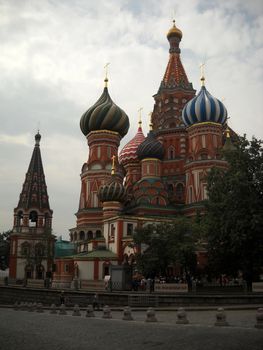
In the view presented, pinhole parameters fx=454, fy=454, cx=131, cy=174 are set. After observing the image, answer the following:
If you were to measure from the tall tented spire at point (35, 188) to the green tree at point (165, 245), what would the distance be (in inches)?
1062

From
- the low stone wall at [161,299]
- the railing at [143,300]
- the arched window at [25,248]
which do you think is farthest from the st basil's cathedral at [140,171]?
the railing at [143,300]

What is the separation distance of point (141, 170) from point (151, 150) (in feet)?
9.49

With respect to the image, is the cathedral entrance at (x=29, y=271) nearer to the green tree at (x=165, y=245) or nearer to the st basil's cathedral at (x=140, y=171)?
the st basil's cathedral at (x=140, y=171)

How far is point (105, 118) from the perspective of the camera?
175 feet

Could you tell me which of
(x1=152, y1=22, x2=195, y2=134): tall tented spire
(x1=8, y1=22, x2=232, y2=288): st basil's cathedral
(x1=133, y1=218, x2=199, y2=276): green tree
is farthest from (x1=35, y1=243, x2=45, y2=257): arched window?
(x1=133, y1=218, x2=199, y2=276): green tree

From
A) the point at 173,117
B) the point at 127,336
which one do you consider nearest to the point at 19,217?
the point at 173,117

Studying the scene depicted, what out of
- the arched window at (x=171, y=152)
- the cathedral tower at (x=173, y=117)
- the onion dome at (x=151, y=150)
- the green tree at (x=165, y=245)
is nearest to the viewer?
the green tree at (x=165, y=245)

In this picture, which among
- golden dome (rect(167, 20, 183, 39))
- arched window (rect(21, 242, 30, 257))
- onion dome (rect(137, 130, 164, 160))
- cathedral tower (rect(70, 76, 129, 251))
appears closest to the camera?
cathedral tower (rect(70, 76, 129, 251))

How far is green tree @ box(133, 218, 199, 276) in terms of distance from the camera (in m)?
32.9

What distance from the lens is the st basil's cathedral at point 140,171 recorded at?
4259 centimetres

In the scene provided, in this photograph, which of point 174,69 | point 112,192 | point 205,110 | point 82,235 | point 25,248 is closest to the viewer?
point 112,192

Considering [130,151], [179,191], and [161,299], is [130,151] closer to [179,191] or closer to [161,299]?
[179,191]

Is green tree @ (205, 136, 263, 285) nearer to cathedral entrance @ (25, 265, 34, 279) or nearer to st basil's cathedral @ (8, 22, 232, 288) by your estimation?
st basil's cathedral @ (8, 22, 232, 288)

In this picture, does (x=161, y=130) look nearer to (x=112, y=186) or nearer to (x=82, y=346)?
(x=112, y=186)
